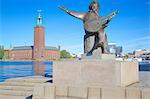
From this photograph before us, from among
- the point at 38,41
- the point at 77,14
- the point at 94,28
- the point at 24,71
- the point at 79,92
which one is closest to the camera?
the point at 79,92

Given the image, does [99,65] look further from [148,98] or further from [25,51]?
[25,51]

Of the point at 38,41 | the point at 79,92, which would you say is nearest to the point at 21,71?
the point at 79,92

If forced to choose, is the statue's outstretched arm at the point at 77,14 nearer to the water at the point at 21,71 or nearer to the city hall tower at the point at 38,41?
the water at the point at 21,71

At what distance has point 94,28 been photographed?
27.4 ft

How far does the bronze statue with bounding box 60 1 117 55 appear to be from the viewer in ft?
27.4

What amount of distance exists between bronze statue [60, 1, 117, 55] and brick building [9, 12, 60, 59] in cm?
12550

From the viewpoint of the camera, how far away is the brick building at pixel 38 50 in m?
134

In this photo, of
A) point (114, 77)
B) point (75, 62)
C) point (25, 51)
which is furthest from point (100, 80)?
point (25, 51)

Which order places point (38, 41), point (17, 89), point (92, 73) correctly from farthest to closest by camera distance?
point (38, 41) < point (17, 89) < point (92, 73)

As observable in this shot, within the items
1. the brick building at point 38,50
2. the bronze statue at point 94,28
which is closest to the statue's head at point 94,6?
the bronze statue at point 94,28

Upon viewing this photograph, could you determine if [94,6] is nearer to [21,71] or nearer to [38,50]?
[21,71]

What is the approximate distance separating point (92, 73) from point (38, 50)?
130 m

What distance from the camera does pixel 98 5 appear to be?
900 cm

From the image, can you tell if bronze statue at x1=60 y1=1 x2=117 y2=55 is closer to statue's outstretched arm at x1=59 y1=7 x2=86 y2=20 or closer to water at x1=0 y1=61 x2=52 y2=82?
statue's outstretched arm at x1=59 y1=7 x2=86 y2=20
